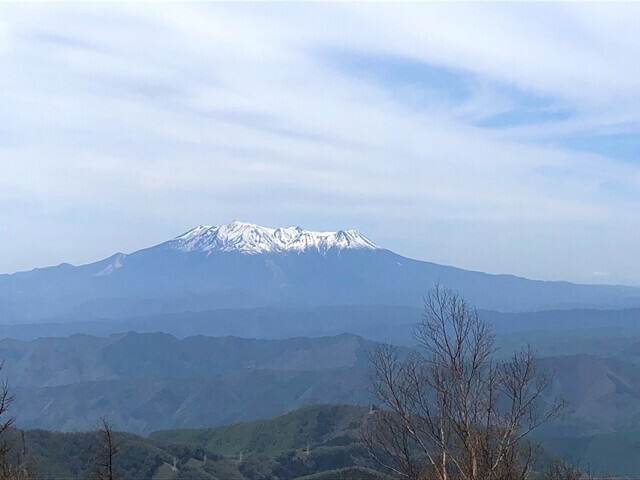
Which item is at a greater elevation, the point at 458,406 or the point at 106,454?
the point at 458,406

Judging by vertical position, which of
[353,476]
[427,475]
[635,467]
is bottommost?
[635,467]

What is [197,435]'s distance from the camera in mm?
170500

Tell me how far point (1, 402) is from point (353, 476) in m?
84.2

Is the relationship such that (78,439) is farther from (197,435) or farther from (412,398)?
Result: (412,398)

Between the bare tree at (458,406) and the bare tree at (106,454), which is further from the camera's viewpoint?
the bare tree at (106,454)

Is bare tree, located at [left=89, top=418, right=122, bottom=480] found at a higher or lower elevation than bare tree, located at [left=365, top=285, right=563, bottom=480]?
lower

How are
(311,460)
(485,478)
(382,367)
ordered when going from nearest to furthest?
1. (485,478)
2. (382,367)
3. (311,460)

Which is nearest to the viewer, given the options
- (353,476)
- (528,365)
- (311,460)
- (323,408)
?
(528,365)

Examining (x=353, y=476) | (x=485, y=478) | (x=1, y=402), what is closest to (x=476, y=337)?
(x=485, y=478)

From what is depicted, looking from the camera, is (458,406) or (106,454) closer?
(458,406)

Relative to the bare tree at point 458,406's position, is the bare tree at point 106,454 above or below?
below

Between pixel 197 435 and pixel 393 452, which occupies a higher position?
pixel 393 452

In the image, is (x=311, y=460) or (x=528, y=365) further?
(x=311, y=460)

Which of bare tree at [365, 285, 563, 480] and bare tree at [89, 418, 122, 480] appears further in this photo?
bare tree at [89, 418, 122, 480]
